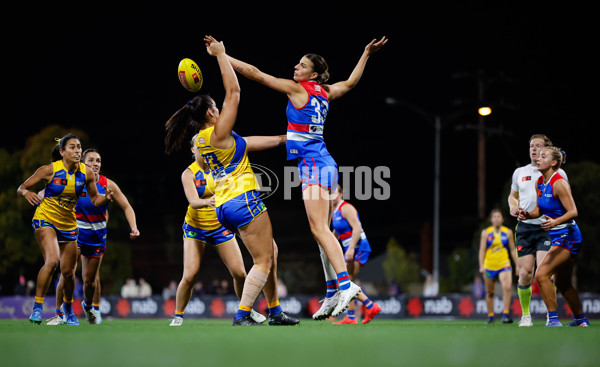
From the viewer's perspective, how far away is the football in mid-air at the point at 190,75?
8977 millimetres

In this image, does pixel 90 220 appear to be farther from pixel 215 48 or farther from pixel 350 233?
pixel 215 48

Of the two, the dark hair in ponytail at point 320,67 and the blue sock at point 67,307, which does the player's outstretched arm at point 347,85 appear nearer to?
the dark hair in ponytail at point 320,67

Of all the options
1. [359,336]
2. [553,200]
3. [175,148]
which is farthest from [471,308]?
[359,336]

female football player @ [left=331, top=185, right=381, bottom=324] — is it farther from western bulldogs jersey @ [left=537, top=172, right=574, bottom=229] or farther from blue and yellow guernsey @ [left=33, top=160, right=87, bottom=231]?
blue and yellow guernsey @ [left=33, top=160, right=87, bottom=231]

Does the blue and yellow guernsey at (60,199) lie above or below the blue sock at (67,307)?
above

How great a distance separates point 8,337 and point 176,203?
3152 inches

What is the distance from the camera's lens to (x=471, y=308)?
78.0ft

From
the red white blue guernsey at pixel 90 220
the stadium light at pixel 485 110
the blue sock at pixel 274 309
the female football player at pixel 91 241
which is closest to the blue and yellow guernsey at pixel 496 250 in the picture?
the stadium light at pixel 485 110

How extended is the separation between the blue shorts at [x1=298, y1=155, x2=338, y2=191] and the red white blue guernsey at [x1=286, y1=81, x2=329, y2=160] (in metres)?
0.07

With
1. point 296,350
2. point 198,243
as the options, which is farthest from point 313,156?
point 296,350

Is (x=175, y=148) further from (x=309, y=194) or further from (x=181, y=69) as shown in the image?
(x=309, y=194)

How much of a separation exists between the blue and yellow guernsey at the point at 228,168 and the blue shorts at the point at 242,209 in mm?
63

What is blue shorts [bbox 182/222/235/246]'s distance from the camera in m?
9.77

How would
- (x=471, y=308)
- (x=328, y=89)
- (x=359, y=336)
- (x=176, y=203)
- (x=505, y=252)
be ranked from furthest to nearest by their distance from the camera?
(x=176, y=203) < (x=471, y=308) < (x=505, y=252) < (x=328, y=89) < (x=359, y=336)
